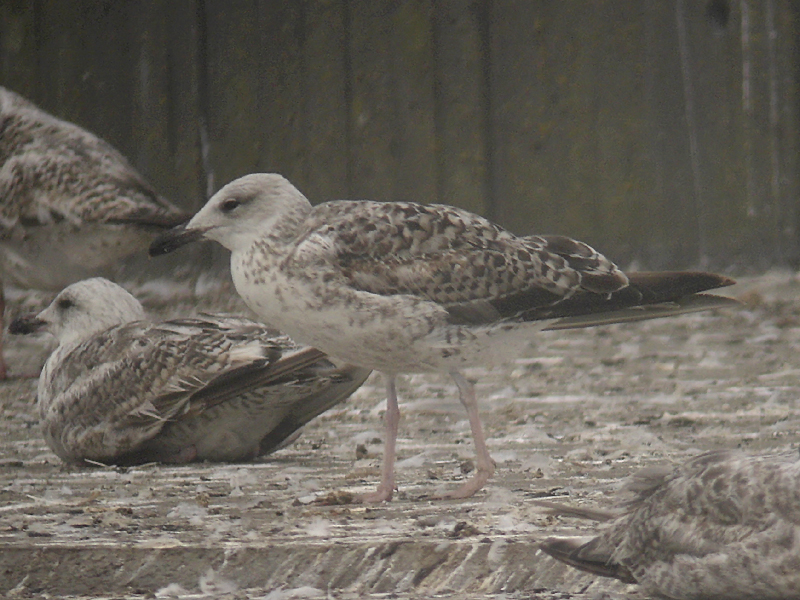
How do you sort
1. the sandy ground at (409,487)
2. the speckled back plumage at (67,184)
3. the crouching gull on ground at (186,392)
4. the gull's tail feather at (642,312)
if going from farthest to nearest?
the speckled back plumage at (67,184) < the crouching gull on ground at (186,392) < the gull's tail feather at (642,312) < the sandy ground at (409,487)

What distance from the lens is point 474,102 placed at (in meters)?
9.88

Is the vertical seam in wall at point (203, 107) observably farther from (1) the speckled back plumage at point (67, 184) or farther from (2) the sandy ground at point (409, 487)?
(2) the sandy ground at point (409, 487)

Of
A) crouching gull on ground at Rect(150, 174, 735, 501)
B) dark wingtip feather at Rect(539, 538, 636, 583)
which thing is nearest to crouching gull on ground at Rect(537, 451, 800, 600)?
dark wingtip feather at Rect(539, 538, 636, 583)

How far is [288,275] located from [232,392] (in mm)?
731

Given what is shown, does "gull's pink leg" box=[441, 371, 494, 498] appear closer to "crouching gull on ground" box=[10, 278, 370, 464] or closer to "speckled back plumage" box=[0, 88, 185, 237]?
"crouching gull on ground" box=[10, 278, 370, 464]

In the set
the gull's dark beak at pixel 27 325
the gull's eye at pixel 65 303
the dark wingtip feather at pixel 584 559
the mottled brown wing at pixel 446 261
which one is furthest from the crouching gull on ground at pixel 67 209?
the dark wingtip feather at pixel 584 559

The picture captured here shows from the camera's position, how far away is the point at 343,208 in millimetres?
4559

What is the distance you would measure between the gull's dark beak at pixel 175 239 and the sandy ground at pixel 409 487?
0.79 meters

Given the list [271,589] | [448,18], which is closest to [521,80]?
[448,18]

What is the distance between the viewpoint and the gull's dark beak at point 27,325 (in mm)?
5862

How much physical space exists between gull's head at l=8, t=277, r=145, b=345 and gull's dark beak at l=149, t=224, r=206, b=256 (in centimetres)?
96

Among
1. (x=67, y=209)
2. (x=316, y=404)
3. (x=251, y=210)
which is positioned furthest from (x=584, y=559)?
(x=67, y=209)

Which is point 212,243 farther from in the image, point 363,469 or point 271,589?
point 271,589

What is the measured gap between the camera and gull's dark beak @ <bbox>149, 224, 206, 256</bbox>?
4.73m
